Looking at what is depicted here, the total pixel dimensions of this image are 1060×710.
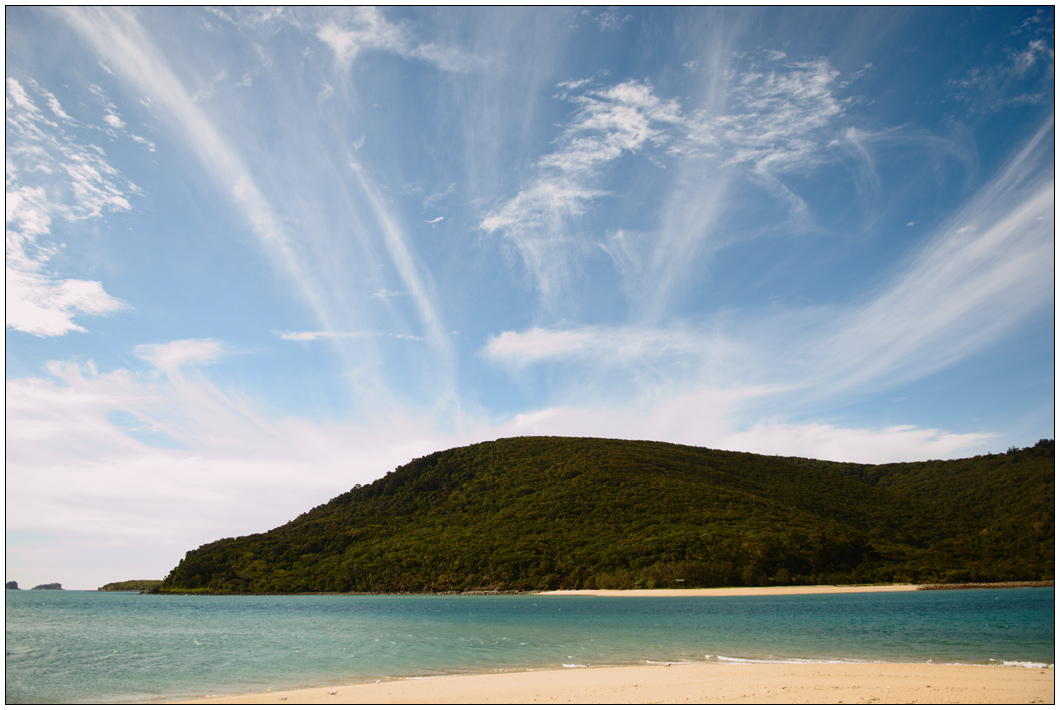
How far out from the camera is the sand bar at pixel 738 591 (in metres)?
65.8

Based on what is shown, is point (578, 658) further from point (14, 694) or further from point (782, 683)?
point (14, 694)

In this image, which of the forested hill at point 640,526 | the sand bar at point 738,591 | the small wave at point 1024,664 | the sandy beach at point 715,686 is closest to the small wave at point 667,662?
the sandy beach at point 715,686

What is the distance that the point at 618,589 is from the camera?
74562 millimetres

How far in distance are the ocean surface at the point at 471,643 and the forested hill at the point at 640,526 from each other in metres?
29.6

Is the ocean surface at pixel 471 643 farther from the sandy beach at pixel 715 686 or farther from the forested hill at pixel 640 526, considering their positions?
the forested hill at pixel 640 526

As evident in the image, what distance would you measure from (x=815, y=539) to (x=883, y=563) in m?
9.55

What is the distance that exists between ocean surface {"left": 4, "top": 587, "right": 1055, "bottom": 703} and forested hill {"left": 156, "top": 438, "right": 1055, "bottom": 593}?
2957 cm

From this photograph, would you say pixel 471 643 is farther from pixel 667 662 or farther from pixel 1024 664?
pixel 1024 664

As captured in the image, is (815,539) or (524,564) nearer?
(815,539)

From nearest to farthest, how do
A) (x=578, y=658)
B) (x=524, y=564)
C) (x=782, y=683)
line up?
(x=782, y=683), (x=578, y=658), (x=524, y=564)

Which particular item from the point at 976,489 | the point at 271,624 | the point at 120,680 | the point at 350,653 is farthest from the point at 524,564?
the point at 976,489

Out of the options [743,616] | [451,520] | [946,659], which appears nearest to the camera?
[946,659]

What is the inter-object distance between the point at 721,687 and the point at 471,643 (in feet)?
53.7

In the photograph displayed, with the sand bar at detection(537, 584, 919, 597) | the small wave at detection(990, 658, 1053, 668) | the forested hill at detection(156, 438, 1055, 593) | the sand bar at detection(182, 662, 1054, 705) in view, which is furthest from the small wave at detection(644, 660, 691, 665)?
the forested hill at detection(156, 438, 1055, 593)
